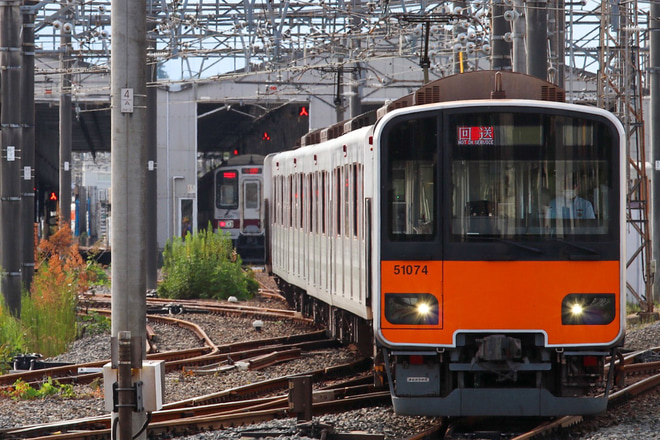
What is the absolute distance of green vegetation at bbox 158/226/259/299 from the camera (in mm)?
23281

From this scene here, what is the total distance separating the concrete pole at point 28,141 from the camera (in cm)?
1503

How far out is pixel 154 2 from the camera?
23.3 meters

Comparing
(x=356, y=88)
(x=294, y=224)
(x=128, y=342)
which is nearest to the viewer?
(x=128, y=342)

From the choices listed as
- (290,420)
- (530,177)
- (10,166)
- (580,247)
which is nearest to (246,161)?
(10,166)

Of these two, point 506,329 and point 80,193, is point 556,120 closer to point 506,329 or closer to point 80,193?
point 506,329

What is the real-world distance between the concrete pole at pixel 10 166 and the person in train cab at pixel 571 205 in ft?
28.1

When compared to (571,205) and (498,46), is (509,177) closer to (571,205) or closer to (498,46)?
(571,205)

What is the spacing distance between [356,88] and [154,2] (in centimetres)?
631

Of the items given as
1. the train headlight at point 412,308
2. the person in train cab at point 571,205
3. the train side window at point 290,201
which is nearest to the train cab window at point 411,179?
the train headlight at point 412,308

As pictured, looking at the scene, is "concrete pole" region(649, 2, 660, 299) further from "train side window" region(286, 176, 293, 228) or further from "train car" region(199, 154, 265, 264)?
"train car" region(199, 154, 265, 264)

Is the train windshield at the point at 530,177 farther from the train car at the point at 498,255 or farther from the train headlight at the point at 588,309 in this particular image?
the train headlight at the point at 588,309

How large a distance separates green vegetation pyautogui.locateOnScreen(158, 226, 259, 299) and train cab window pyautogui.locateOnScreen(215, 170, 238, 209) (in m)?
11.5

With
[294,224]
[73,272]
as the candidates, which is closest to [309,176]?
[294,224]

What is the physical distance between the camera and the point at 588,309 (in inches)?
328
